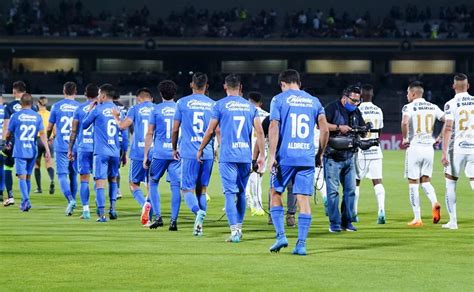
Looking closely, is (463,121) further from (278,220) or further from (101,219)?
(101,219)

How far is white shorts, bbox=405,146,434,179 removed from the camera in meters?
17.3

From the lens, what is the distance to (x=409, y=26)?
232ft

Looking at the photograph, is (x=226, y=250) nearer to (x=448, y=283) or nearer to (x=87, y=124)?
(x=448, y=283)

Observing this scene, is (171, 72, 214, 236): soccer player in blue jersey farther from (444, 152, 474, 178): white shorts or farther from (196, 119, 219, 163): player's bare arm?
(444, 152, 474, 178): white shorts

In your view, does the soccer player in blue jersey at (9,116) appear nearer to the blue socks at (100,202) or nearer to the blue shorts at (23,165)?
the blue shorts at (23,165)

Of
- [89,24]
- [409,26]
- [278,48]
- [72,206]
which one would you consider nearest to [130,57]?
[89,24]

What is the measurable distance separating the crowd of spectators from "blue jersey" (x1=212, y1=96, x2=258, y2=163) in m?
53.8

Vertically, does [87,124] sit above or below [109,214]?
above

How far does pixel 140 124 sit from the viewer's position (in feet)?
59.5

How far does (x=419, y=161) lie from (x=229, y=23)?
5412 centimetres

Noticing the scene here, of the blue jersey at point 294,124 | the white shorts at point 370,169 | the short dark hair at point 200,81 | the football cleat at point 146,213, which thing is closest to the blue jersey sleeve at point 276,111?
the blue jersey at point 294,124

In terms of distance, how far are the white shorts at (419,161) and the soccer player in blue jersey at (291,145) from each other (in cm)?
472

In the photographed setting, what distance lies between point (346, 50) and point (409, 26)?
5.28 m

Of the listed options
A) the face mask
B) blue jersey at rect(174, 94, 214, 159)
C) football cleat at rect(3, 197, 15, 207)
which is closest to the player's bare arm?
blue jersey at rect(174, 94, 214, 159)
